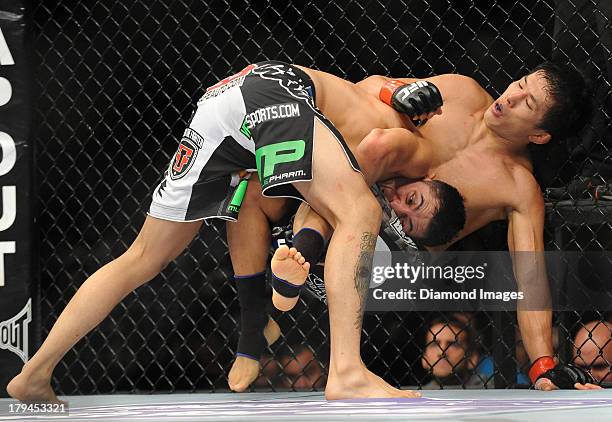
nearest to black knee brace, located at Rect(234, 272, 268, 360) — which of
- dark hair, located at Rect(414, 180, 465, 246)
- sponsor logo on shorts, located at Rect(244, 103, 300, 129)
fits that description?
sponsor logo on shorts, located at Rect(244, 103, 300, 129)

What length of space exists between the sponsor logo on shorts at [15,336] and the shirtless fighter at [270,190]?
0.62 m

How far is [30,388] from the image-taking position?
1.84 m

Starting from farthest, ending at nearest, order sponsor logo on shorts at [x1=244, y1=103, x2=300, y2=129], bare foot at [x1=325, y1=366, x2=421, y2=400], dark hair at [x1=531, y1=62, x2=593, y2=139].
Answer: dark hair at [x1=531, y1=62, x2=593, y2=139] < sponsor logo on shorts at [x1=244, y1=103, x2=300, y2=129] < bare foot at [x1=325, y1=366, x2=421, y2=400]

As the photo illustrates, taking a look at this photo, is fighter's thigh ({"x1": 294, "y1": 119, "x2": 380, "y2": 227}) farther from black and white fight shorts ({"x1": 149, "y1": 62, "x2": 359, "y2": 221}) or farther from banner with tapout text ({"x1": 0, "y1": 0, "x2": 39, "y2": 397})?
banner with tapout text ({"x1": 0, "y1": 0, "x2": 39, "y2": 397})

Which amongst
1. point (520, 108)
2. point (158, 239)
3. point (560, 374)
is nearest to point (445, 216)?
point (520, 108)

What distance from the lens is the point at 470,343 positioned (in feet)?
8.10

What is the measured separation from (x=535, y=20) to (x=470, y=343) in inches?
37.9

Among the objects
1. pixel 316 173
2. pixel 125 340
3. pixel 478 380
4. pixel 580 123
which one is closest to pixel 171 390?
pixel 125 340

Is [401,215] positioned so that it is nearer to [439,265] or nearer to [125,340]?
[439,265]

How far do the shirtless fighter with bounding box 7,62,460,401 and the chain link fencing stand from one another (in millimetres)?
460

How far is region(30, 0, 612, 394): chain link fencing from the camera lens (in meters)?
2.41

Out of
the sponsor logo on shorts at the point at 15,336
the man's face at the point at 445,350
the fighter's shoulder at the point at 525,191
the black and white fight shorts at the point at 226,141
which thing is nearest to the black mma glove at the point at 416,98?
the black and white fight shorts at the point at 226,141

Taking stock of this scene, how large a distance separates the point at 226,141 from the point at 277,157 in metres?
0.22

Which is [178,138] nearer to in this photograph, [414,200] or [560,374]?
[414,200]
